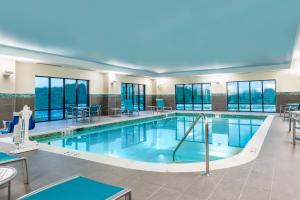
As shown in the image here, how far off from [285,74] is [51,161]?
12.5 meters

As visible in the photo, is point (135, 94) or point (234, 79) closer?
point (234, 79)

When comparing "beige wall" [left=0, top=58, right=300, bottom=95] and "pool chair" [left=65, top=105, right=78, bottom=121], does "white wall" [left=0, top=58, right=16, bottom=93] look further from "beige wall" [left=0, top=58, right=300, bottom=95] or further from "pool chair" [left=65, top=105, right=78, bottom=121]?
"pool chair" [left=65, top=105, right=78, bottom=121]

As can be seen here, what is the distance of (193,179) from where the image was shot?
2.57 metres

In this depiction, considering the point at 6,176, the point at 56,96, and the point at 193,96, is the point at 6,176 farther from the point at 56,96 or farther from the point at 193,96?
the point at 193,96

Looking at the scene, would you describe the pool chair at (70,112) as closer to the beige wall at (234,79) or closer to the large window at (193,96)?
the beige wall at (234,79)

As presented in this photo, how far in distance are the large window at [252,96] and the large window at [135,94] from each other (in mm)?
5945

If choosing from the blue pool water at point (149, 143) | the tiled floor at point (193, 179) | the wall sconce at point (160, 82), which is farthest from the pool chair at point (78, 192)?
the wall sconce at point (160, 82)

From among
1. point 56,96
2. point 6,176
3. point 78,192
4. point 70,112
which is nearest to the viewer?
point 78,192

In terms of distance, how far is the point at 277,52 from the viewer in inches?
309

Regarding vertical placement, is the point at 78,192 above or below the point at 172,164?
above

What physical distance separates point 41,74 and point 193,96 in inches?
386

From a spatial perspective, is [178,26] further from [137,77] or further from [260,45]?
[137,77]

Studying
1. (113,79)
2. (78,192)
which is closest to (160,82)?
(113,79)

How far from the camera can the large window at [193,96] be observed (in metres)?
14.1
